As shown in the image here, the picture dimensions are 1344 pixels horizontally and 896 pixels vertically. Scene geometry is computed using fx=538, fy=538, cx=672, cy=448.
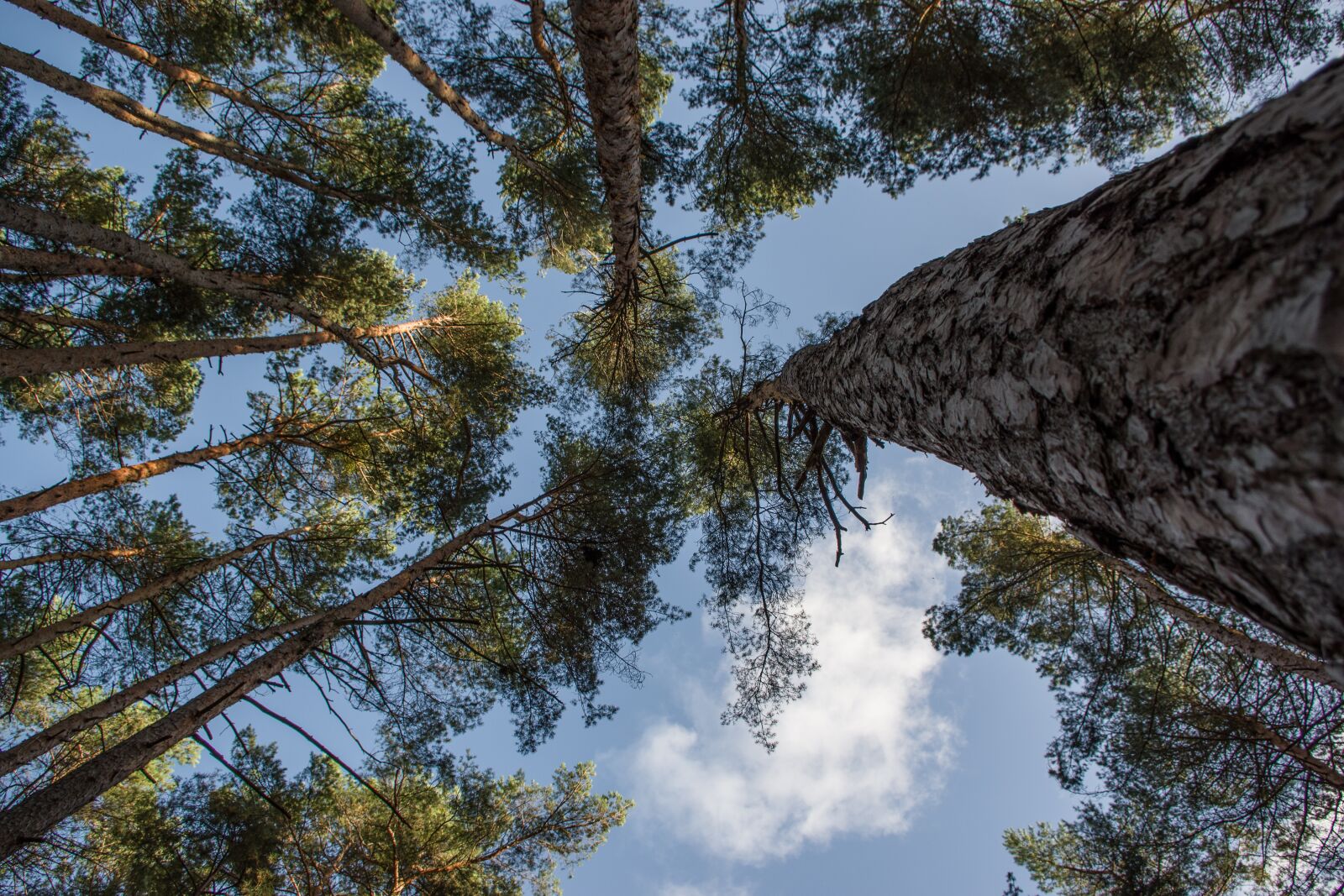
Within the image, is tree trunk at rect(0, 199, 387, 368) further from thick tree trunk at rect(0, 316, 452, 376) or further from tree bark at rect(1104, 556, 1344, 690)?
tree bark at rect(1104, 556, 1344, 690)

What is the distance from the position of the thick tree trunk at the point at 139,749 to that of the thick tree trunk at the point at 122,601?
2045 millimetres

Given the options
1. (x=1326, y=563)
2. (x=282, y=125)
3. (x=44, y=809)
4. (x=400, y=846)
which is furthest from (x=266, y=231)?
(x=1326, y=563)

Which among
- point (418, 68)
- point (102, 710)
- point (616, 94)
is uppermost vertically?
point (418, 68)

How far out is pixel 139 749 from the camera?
2.70 metres

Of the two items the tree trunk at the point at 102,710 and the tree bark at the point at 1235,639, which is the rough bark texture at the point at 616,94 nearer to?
the tree trunk at the point at 102,710

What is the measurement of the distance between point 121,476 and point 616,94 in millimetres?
5768

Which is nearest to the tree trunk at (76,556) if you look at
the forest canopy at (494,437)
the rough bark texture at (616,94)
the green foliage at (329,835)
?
the forest canopy at (494,437)

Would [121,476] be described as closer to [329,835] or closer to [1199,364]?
[329,835]

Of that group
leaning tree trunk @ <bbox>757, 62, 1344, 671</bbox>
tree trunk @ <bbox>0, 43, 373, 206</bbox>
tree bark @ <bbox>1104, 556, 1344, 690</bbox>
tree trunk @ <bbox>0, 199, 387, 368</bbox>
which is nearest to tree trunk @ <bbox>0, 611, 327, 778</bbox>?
tree trunk @ <bbox>0, 199, 387, 368</bbox>

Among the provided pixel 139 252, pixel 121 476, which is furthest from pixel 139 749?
pixel 139 252

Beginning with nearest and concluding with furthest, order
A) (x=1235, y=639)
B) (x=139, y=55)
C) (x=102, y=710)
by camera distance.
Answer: (x=102, y=710) < (x=1235, y=639) < (x=139, y=55)

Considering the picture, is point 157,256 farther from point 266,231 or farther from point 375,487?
point 375,487

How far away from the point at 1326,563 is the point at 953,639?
22.3 ft

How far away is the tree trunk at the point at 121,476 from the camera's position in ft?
14.2
